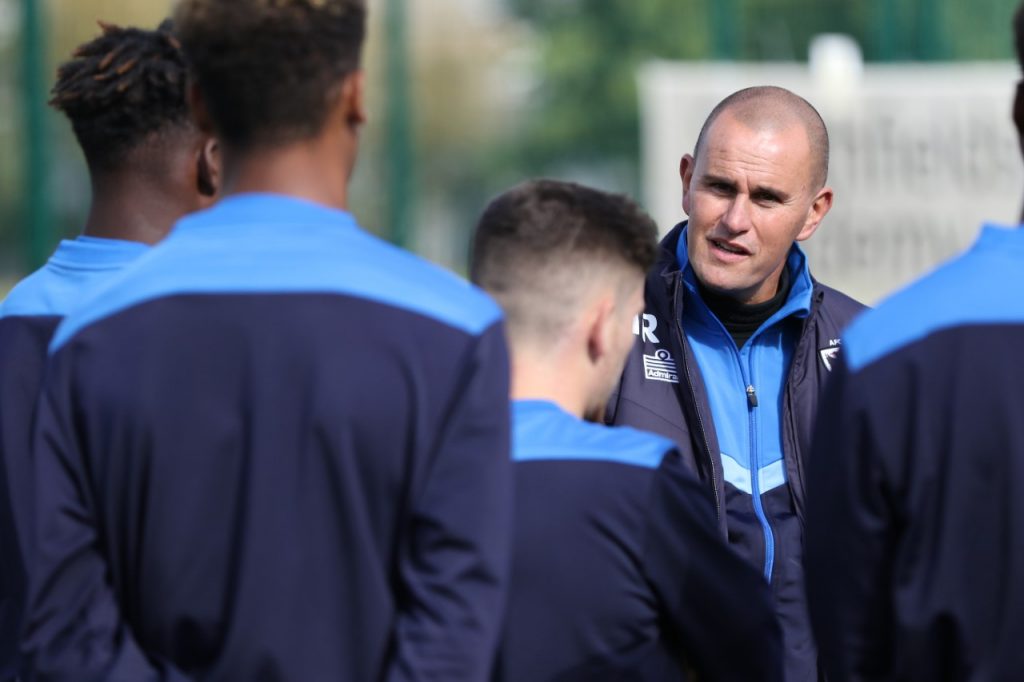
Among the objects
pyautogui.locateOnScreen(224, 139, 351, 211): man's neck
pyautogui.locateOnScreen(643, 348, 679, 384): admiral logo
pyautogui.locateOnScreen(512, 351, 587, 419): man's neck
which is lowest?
pyautogui.locateOnScreen(643, 348, 679, 384): admiral logo

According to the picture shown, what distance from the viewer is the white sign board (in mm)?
12016

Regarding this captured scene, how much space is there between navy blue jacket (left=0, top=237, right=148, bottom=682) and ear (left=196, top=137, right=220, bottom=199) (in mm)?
165

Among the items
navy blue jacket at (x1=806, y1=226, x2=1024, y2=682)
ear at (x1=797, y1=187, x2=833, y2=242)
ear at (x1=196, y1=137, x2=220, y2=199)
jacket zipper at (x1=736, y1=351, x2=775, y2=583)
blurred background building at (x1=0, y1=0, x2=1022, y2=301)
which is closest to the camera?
navy blue jacket at (x1=806, y1=226, x2=1024, y2=682)

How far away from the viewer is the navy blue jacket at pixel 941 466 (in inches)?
90.0

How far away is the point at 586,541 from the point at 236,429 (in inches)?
25.7

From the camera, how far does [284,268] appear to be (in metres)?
2.23

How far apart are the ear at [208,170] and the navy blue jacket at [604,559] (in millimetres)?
797

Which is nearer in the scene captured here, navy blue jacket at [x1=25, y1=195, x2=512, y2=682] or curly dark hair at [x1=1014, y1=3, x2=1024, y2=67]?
navy blue jacket at [x1=25, y1=195, x2=512, y2=682]

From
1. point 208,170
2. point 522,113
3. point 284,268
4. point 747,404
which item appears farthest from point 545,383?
point 522,113

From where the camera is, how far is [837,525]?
2.42 meters

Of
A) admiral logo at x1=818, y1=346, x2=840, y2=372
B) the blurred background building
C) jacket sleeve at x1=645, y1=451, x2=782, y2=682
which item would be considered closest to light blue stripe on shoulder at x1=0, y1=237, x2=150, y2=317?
jacket sleeve at x1=645, y1=451, x2=782, y2=682

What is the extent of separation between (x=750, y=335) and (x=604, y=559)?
4.89 ft

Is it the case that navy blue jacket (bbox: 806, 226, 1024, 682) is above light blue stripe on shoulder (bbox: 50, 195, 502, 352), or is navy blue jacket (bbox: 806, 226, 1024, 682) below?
below

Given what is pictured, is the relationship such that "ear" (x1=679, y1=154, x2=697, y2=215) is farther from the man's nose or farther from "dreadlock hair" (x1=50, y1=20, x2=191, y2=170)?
"dreadlock hair" (x1=50, y1=20, x2=191, y2=170)
